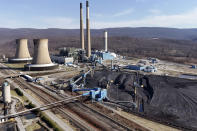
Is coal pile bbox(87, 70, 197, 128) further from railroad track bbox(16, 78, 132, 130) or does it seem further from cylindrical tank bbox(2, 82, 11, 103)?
cylindrical tank bbox(2, 82, 11, 103)

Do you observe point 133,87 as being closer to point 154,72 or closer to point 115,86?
point 115,86

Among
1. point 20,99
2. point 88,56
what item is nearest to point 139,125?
point 20,99

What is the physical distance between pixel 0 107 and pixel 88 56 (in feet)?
177

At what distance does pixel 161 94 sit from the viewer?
32.9m

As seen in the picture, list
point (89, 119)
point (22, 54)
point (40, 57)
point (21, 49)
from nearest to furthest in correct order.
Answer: point (89, 119), point (40, 57), point (21, 49), point (22, 54)

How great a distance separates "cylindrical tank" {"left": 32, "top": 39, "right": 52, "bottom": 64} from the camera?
2128 inches

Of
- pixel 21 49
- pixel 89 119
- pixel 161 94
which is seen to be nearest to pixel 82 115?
pixel 89 119

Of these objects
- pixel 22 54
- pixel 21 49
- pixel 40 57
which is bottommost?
pixel 40 57

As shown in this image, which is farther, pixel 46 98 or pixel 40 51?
pixel 40 51

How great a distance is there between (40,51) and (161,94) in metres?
38.4

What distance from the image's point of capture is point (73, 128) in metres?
21.5

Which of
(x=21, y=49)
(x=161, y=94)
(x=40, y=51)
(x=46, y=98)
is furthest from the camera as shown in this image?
(x=21, y=49)

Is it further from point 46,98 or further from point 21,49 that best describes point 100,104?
point 21,49

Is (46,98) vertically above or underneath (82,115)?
above
